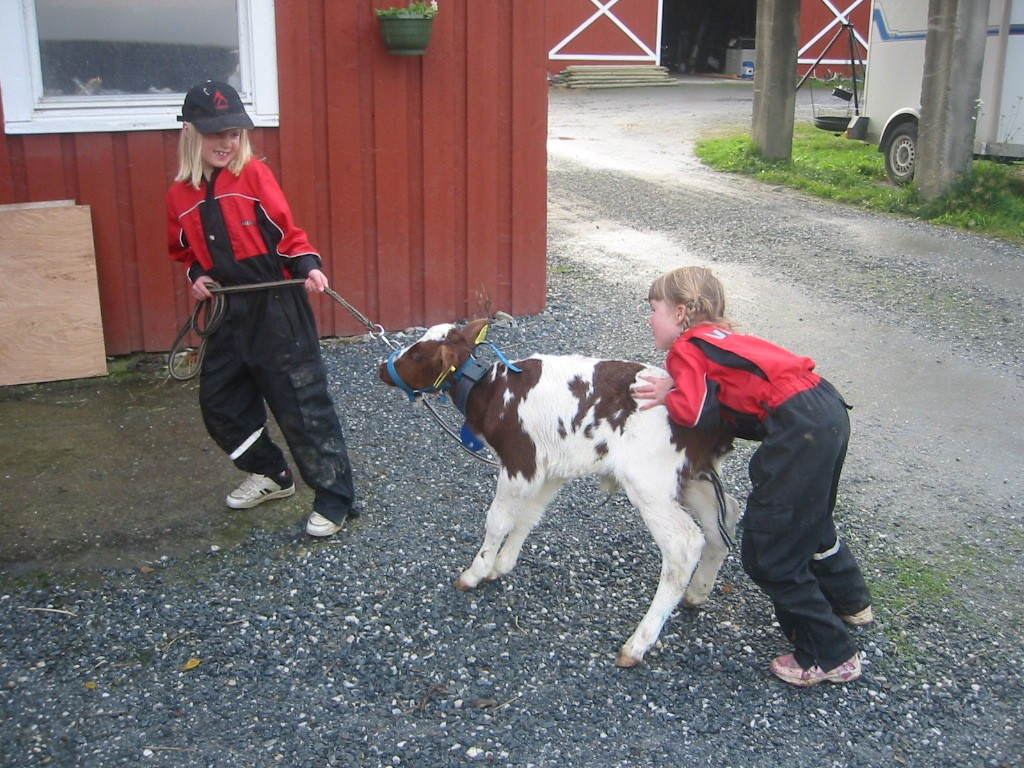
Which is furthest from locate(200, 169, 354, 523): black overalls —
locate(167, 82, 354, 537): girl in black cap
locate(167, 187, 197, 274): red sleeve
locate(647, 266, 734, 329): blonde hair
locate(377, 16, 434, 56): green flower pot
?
locate(377, 16, 434, 56): green flower pot

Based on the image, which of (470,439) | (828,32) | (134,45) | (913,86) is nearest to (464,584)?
(470,439)

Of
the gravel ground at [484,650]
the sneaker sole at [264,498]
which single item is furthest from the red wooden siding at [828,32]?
the sneaker sole at [264,498]

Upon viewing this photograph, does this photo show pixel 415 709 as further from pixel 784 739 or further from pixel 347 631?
pixel 784 739

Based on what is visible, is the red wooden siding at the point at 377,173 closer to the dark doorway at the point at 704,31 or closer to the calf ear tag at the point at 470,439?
the calf ear tag at the point at 470,439

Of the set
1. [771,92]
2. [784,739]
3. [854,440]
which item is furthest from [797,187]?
[784,739]

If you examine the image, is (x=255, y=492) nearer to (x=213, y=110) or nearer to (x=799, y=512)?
(x=213, y=110)

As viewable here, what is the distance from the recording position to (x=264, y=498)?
211 inches

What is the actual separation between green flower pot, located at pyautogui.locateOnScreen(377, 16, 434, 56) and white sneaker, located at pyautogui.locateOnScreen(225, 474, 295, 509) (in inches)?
131

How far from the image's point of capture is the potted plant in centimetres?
713

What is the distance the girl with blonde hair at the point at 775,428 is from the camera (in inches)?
146

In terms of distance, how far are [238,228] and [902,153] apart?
39.1ft

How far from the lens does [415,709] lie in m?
3.82

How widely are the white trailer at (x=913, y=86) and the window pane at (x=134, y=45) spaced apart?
9.03m

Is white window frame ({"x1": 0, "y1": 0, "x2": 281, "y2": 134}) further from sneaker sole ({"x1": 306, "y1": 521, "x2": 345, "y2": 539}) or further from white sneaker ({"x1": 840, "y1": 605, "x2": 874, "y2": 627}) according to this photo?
white sneaker ({"x1": 840, "y1": 605, "x2": 874, "y2": 627})
